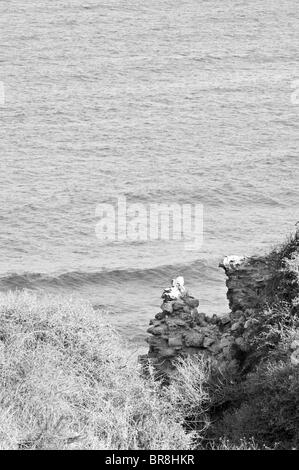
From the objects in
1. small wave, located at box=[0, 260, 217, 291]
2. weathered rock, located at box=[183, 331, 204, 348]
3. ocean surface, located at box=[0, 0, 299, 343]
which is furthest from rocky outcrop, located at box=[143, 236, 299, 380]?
small wave, located at box=[0, 260, 217, 291]

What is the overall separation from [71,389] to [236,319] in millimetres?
5389

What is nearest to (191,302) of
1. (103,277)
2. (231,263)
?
(231,263)

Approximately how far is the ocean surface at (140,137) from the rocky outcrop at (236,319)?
20928mm

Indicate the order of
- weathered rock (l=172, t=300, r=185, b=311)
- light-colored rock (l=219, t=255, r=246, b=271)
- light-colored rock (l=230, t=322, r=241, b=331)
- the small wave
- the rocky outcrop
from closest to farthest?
the rocky outcrop < light-colored rock (l=230, t=322, r=241, b=331) < weathered rock (l=172, t=300, r=185, b=311) < light-colored rock (l=219, t=255, r=246, b=271) < the small wave

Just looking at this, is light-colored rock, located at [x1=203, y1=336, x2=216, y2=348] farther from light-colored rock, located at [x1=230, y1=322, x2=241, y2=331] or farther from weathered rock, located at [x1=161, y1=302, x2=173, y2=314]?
weathered rock, located at [x1=161, y1=302, x2=173, y2=314]

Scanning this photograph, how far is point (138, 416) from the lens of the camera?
2595 centimetres

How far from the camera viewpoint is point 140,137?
86625 mm

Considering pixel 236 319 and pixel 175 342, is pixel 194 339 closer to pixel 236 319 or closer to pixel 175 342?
pixel 175 342

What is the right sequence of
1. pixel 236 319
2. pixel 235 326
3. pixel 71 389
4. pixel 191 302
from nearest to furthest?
→ 1. pixel 71 389
2. pixel 235 326
3. pixel 236 319
4. pixel 191 302

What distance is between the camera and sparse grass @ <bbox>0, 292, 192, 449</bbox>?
23.5 m

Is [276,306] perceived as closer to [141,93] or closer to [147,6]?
[141,93]

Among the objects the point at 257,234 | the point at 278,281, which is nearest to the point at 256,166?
the point at 257,234

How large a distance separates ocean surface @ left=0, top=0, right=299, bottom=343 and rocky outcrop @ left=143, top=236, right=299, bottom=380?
20.9 meters

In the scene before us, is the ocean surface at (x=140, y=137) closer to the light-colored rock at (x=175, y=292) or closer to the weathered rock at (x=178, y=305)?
the light-colored rock at (x=175, y=292)
